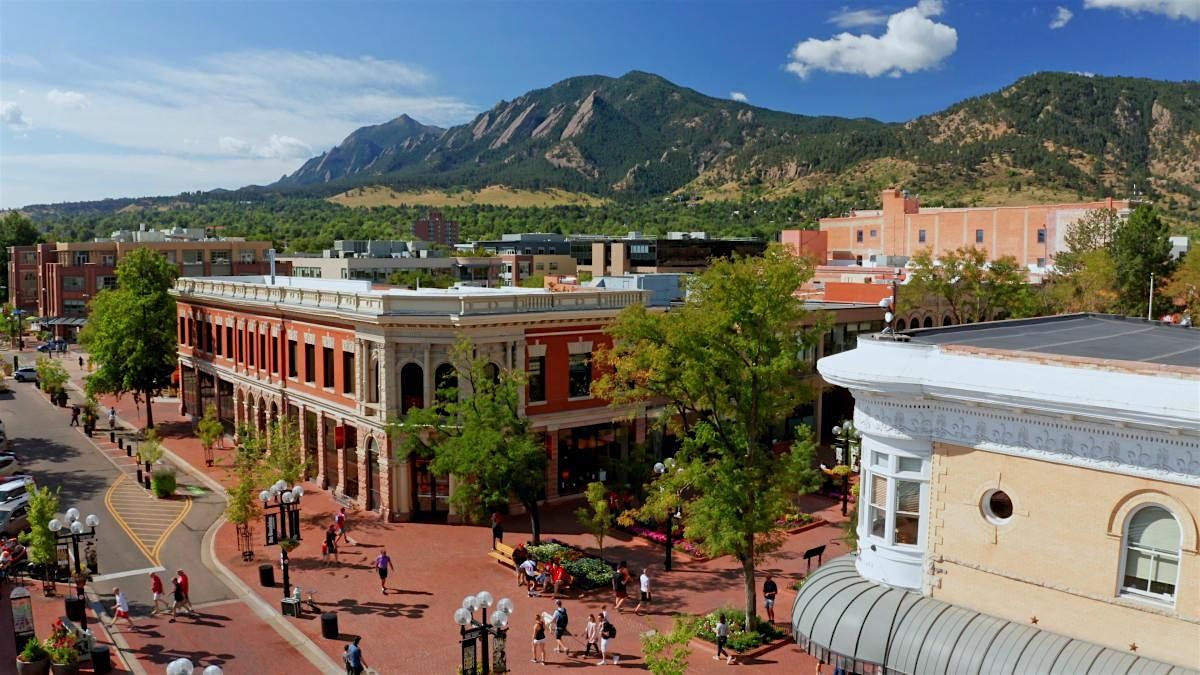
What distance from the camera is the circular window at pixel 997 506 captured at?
13.2 m

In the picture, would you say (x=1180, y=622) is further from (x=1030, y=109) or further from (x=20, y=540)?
(x=1030, y=109)

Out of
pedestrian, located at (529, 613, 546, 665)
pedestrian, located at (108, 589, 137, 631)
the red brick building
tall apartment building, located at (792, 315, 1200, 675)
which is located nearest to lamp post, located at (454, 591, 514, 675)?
pedestrian, located at (529, 613, 546, 665)

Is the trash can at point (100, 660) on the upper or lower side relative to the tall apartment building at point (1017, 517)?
lower

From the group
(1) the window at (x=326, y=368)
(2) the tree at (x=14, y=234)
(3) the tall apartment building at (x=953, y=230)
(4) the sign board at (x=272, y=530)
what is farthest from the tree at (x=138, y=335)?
(2) the tree at (x=14, y=234)

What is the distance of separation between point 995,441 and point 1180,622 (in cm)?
321

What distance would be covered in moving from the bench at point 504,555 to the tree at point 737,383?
22.8 ft

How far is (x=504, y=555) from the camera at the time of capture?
100 ft

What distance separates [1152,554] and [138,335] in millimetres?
56807

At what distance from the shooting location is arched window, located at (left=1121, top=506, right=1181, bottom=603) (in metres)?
11.8

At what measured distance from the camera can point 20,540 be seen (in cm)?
3042

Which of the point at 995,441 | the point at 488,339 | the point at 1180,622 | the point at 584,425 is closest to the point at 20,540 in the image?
the point at 488,339

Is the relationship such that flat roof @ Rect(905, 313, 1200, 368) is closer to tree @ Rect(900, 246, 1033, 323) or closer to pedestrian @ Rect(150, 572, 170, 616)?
pedestrian @ Rect(150, 572, 170, 616)

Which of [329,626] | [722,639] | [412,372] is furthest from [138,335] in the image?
[722,639]

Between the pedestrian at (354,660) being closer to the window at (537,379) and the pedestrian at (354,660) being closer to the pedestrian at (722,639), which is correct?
the pedestrian at (722,639)
